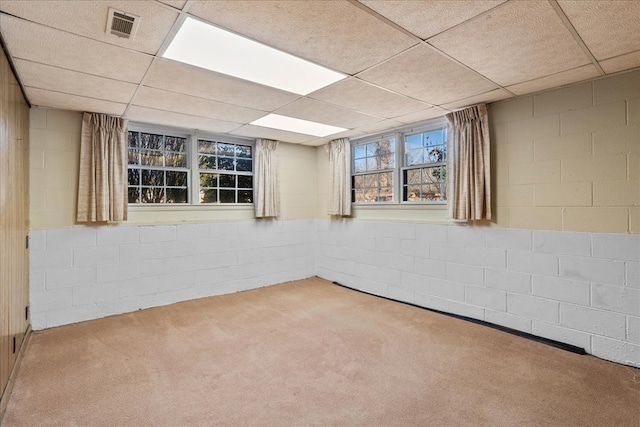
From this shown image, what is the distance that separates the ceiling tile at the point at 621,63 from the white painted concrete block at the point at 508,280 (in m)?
1.92

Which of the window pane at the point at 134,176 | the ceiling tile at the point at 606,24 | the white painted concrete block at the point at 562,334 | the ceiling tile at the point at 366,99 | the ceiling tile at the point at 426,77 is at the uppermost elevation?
the ceiling tile at the point at 366,99

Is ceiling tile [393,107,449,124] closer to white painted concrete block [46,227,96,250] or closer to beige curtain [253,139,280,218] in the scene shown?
beige curtain [253,139,280,218]

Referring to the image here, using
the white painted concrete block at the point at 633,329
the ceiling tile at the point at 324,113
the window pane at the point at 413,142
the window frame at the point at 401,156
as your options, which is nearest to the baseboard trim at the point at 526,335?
the white painted concrete block at the point at 633,329

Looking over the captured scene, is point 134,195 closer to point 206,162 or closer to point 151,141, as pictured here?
point 151,141

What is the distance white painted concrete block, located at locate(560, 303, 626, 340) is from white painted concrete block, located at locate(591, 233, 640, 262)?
50 centimetres

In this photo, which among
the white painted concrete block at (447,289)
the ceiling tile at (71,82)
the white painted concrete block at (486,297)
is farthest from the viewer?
the white painted concrete block at (447,289)

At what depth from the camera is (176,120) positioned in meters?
3.92

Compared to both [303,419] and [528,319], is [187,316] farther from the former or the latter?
[528,319]

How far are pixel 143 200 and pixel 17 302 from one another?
1.74 m

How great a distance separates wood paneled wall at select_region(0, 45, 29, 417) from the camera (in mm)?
2136

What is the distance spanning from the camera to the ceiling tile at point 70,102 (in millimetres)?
3020

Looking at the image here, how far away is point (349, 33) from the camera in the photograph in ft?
6.58

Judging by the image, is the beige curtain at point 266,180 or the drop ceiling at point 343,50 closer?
the drop ceiling at point 343,50

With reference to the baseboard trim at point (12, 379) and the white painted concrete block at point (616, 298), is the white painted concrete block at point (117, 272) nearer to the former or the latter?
the baseboard trim at point (12, 379)
